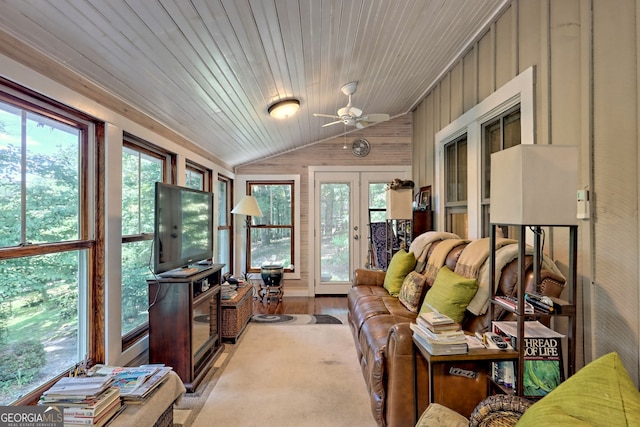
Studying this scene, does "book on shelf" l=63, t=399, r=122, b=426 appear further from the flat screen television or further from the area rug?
the area rug

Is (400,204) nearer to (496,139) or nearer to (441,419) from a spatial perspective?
(496,139)

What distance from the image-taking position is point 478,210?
118 inches

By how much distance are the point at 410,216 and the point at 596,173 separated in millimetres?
2383

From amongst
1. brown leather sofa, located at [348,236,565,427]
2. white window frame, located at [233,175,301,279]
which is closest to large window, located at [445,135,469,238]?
brown leather sofa, located at [348,236,565,427]

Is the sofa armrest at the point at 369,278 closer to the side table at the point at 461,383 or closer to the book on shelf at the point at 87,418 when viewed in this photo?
the side table at the point at 461,383

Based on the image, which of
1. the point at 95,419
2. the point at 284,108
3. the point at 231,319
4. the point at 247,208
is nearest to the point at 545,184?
the point at 95,419

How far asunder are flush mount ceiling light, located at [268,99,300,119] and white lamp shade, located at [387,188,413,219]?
1.61m

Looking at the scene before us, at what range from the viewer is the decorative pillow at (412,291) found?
2721 millimetres

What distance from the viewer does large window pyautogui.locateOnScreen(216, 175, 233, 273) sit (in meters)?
4.93

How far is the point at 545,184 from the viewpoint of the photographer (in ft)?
4.68

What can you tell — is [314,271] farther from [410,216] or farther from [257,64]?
[257,64]

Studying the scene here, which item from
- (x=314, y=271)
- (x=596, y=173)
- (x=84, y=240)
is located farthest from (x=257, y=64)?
(x=314, y=271)

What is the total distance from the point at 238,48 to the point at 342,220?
3.68m

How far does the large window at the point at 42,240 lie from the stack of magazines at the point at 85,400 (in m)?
0.33
